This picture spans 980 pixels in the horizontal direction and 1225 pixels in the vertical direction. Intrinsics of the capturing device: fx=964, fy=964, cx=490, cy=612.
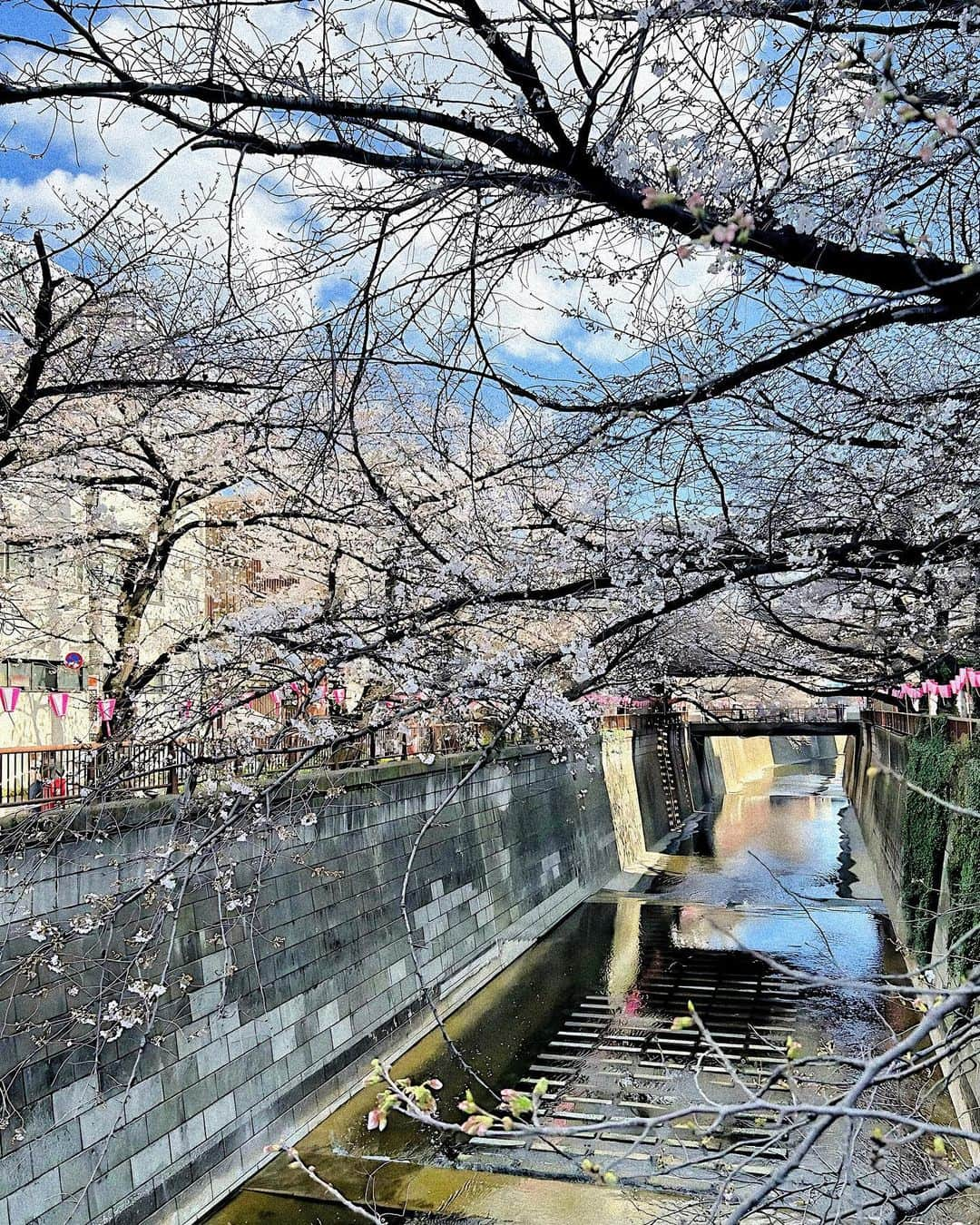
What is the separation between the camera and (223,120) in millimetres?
2215

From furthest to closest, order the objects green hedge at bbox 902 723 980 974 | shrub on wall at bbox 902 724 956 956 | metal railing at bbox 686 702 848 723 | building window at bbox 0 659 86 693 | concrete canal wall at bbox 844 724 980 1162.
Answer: metal railing at bbox 686 702 848 723 < building window at bbox 0 659 86 693 < shrub on wall at bbox 902 724 956 956 < green hedge at bbox 902 723 980 974 < concrete canal wall at bbox 844 724 980 1162

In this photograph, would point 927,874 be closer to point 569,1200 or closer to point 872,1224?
point 569,1200

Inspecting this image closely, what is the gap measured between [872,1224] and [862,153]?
342cm

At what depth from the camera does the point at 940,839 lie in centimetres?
1435

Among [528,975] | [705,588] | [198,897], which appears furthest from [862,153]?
[528,975]

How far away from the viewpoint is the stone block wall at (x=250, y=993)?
23.3ft

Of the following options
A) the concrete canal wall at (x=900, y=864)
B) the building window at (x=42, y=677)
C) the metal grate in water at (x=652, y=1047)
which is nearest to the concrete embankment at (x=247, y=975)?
the metal grate in water at (x=652, y=1047)

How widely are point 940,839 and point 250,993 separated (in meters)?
10.2

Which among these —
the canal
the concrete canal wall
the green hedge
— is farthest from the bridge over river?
the green hedge

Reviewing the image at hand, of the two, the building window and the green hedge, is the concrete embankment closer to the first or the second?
the green hedge

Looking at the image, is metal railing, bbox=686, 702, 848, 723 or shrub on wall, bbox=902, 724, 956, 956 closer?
shrub on wall, bbox=902, 724, 956, 956

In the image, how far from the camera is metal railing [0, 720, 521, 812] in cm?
294

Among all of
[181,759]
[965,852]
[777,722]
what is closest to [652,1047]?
[965,852]

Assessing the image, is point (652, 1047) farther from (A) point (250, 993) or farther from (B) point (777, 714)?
(B) point (777, 714)
